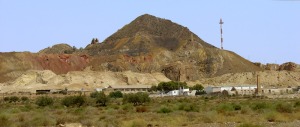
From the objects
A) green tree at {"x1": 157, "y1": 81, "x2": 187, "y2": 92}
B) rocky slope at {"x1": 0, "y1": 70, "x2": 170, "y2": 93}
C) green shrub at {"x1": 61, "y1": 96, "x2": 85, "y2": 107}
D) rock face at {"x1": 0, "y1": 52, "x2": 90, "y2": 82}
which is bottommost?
green shrub at {"x1": 61, "y1": 96, "x2": 85, "y2": 107}

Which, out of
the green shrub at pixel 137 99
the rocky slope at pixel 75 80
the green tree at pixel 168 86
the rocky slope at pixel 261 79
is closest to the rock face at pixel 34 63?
the rocky slope at pixel 75 80

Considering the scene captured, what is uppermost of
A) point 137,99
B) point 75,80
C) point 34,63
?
point 34,63

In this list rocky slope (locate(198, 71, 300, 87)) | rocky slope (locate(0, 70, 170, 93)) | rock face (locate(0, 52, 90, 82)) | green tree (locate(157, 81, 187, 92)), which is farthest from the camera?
rock face (locate(0, 52, 90, 82))

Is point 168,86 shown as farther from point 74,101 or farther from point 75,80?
point 74,101

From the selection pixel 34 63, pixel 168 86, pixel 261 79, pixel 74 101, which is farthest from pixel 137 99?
pixel 34 63

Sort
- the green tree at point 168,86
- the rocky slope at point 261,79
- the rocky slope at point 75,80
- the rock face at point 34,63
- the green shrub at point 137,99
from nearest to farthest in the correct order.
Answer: the green shrub at point 137,99 < the green tree at point 168,86 < the rocky slope at point 75,80 < the rocky slope at point 261,79 < the rock face at point 34,63

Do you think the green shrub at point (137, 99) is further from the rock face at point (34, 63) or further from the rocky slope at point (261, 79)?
the rock face at point (34, 63)

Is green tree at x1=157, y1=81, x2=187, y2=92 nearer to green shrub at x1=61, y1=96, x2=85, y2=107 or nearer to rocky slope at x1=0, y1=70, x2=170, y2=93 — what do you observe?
rocky slope at x1=0, y1=70, x2=170, y2=93

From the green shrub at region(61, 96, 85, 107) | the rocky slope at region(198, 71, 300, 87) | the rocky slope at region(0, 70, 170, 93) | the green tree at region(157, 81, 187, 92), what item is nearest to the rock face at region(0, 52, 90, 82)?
the rocky slope at region(0, 70, 170, 93)

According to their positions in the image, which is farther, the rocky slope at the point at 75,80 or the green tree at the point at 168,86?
the rocky slope at the point at 75,80

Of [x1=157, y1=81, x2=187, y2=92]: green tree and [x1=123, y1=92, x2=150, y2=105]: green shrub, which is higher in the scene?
[x1=157, y1=81, x2=187, y2=92]: green tree

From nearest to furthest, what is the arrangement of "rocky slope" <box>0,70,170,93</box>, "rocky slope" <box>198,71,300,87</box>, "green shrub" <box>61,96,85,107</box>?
1. "green shrub" <box>61,96,85,107</box>
2. "rocky slope" <box>0,70,170,93</box>
3. "rocky slope" <box>198,71,300,87</box>

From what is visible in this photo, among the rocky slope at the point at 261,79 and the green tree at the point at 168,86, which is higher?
the rocky slope at the point at 261,79

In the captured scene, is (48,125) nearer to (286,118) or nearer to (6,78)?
(286,118)
